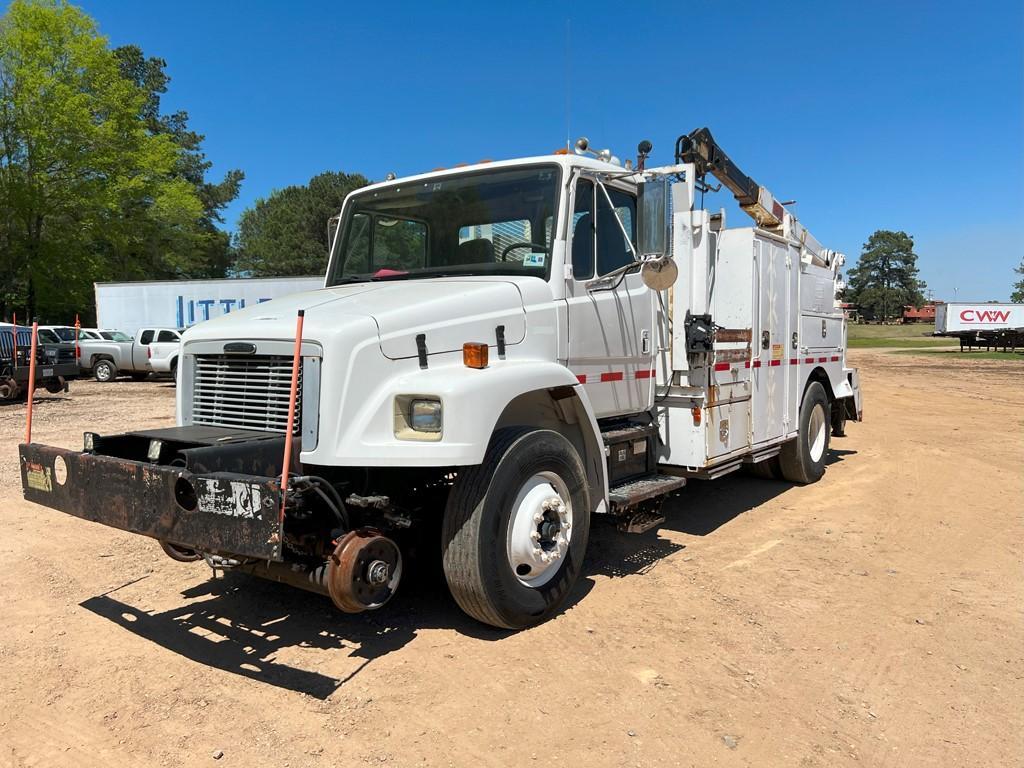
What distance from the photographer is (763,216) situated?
7426 millimetres

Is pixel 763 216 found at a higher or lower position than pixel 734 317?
higher

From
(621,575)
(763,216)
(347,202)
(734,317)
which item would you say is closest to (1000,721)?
(621,575)

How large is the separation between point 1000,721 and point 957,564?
7.59 ft

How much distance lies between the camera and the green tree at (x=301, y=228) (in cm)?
4431

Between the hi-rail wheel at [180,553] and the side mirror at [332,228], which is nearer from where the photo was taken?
the hi-rail wheel at [180,553]

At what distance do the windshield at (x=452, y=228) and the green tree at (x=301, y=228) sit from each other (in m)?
37.5

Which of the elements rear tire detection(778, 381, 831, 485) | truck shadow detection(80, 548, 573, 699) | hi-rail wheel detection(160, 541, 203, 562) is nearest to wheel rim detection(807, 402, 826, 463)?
rear tire detection(778, 381, 831, 485)

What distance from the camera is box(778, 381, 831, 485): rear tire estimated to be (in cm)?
766

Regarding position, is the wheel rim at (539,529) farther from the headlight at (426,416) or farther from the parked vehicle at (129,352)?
the parked vehicle at (129,352)

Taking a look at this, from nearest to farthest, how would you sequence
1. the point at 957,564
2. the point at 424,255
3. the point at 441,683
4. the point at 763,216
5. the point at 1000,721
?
the point at 1000,721
the point at 441,683
the point at 424,255
the point at 957,564
the point at 763,216

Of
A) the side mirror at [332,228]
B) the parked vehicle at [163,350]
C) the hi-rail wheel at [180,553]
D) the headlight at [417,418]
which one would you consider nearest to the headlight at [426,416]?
the headlight at [417,418]

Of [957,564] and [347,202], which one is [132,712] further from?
[957,564]

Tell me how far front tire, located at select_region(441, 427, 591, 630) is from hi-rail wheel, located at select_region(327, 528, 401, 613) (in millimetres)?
391

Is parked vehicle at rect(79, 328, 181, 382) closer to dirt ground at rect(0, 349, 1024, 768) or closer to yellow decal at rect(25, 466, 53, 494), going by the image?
dirt ground at rect(0, 349, 1024, 768)
